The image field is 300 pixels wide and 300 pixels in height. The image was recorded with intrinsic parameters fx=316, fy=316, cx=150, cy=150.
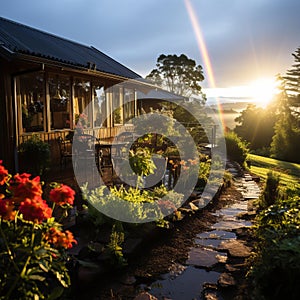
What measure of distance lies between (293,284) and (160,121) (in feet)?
21.9

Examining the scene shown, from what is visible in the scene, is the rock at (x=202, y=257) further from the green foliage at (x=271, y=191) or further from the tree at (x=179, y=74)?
the tree at (x=179, y=74)

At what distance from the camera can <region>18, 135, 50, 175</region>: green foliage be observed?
614 centimetres

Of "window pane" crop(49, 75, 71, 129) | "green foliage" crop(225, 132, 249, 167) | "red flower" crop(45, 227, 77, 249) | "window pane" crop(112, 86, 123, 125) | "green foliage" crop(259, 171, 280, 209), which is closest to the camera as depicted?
"red flower" crop(45, 227, 77, 249)

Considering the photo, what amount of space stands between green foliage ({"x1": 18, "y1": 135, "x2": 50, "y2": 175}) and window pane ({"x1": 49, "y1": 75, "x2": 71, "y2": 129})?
1.57 meters

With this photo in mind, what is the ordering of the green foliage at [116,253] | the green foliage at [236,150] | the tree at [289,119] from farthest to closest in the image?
the tree at [289,119] < the green foliage at [236,150] < the green foliage at [116,253]

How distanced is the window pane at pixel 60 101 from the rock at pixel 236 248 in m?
5.52

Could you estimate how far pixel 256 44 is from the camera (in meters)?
11.1

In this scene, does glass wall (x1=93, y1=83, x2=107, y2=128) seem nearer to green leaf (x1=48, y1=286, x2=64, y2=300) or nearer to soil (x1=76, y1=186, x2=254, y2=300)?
soil (x1=76, y1=186, x2=254, y2=300)

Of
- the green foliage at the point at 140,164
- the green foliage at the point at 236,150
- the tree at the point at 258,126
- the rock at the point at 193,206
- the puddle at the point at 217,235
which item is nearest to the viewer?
the puddle at the point at 217,235

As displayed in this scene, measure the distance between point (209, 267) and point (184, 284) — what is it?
0.44 meters

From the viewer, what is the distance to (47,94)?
7496mm

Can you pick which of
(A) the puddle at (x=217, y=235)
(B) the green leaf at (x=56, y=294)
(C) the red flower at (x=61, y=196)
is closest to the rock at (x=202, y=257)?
(A) the puddle at (x=217, y=235)

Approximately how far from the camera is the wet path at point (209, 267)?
8.55ft

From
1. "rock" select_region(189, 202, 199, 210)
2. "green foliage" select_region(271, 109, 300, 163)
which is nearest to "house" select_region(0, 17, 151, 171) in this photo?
"rock" select_region(189, 202, 199, 210)
